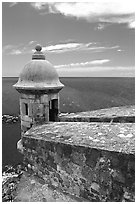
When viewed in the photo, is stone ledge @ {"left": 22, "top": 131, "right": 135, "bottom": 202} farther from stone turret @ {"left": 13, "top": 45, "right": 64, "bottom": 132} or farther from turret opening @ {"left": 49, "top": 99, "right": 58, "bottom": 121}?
turret opening @ {"left": 49, "top": 99, "right": 58, "bottom": 121}

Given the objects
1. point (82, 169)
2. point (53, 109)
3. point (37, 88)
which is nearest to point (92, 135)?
point (82, 169)

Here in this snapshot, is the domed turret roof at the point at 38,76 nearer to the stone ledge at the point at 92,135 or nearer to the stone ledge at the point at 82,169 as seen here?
the stone ledge at the point at 92,135

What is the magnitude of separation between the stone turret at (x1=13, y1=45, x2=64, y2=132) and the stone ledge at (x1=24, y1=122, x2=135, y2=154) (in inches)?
21.9

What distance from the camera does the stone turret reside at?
22.2 ft

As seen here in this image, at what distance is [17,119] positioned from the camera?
79.7ft

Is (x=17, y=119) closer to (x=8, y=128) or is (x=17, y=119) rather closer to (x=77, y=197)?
(x=8, y=128)

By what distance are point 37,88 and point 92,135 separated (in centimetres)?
243

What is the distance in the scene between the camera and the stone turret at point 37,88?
6.76 meters

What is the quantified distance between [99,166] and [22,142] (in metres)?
2.53

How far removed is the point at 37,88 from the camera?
6.59m

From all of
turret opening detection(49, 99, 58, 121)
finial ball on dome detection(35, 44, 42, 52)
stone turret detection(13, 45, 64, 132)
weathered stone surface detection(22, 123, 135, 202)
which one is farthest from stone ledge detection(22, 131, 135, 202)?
finial ball on dome detection(35, 44, 42, 52)

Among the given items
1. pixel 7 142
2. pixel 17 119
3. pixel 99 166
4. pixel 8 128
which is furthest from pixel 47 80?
pixel 17 119

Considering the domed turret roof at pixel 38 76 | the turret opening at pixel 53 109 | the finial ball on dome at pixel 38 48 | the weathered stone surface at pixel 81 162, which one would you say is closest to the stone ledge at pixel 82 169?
the weathered stone surface at pixel 81 162

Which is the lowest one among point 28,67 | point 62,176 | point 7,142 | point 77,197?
point 7,142
